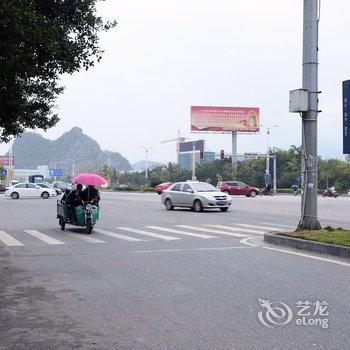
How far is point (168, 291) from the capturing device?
755 cm

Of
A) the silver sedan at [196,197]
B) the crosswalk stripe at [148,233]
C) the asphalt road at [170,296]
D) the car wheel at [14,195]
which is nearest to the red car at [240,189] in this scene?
the car wheel at [14,195]

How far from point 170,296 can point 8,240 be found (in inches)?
329

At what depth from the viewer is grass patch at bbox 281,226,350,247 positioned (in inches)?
438

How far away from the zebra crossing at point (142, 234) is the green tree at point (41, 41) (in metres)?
3.54

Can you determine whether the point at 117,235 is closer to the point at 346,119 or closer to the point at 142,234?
the point at 142,234

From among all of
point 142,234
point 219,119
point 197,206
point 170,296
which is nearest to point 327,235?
point 142,234

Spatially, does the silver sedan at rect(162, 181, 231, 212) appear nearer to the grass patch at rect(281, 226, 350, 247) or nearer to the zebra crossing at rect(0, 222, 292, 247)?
the zebra crossing at rect(0, 222, 292, 247)

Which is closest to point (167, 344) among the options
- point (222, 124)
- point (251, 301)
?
point (251, 301)

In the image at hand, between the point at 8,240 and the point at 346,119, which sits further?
the point at 8,240

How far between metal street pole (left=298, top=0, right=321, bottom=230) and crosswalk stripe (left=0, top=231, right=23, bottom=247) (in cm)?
707

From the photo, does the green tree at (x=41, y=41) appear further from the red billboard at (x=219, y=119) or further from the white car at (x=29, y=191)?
the red billboard at (x=219, y=119)

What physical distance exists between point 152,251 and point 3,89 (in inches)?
202

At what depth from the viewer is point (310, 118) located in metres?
13.3

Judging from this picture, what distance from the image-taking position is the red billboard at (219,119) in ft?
307
